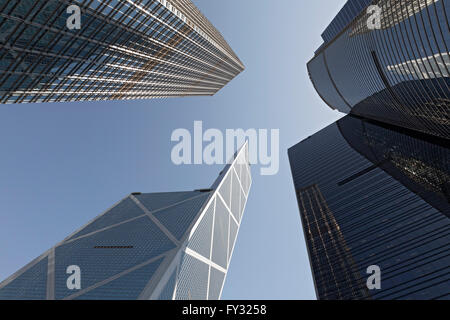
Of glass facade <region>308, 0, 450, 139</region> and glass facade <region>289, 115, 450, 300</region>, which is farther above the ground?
glass facade <region>308, 0, 450, 139</region>

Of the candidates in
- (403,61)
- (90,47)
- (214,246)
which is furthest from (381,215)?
(90,47)

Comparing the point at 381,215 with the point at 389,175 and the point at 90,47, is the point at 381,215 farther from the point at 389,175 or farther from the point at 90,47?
the point at 90,47

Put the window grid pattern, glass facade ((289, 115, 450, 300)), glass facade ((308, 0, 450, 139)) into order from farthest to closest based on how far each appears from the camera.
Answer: the window grid pattern, glass facade ((289, 115, 450, 300)), glass facade ((308, 0, 450, 139))

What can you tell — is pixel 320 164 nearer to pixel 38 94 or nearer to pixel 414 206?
pixel 414 206

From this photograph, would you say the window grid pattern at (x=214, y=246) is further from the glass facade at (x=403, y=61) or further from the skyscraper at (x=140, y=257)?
Result: the glass facade at (x=403, y=61)

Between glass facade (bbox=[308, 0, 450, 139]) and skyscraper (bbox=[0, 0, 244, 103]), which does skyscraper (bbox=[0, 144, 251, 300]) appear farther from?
glass facade (bbox=[308, 0, 450, 139])

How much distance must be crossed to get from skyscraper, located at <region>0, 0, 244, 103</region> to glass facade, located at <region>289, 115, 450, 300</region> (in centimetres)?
6229

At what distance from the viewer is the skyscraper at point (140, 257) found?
59125mm

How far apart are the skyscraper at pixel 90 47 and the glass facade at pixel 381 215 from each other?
62.3 m

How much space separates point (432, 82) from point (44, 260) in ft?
345

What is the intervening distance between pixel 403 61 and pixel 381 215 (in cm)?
3593

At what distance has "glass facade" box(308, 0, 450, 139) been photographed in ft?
119

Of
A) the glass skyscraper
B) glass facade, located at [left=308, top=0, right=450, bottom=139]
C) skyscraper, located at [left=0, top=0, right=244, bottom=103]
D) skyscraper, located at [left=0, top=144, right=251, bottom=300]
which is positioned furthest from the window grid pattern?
glass facade, located at [left=308, top=0, right=450, bottom=139]

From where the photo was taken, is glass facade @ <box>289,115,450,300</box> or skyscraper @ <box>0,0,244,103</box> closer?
skyscraper @ <box>0,0,244,103</box>
